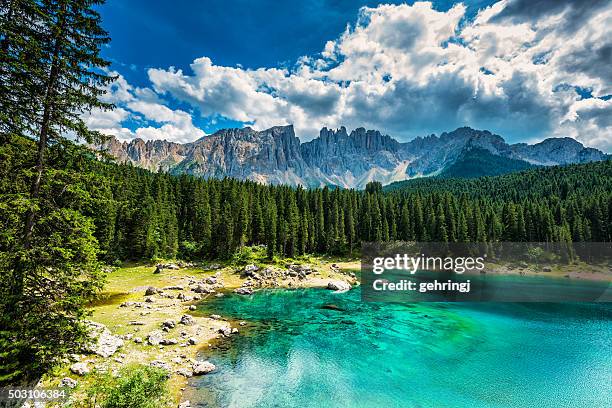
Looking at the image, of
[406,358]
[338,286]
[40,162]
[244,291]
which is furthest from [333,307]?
[40,162]

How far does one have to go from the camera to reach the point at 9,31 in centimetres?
1299

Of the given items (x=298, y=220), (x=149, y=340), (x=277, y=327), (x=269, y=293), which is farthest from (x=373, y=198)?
(x=149, y=340)

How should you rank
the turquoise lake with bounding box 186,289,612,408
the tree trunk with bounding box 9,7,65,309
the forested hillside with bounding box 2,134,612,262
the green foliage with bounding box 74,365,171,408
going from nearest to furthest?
the tree trunk with bounding box 9,7,65,309 < the green foliage with bounding box 74,365,171,408 < the turquoise lake with bounding box 186,289,612,408 < the forested hillside with bounding box 2,134,612,262

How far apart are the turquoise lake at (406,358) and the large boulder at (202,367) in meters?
0.69

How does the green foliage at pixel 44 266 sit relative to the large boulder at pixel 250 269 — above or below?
above

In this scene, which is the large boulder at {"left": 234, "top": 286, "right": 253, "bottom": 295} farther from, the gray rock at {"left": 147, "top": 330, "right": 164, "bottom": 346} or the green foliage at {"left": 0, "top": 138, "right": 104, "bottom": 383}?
the green foliage at {"left": 0, "top": 138, "right": 104, "bottom": 383}

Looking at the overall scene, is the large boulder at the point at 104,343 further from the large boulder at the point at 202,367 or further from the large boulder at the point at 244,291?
the large boulder at the point at 244,291

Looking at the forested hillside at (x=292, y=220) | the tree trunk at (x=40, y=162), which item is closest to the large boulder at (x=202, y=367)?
the tree trunk at (x=40, y=162)

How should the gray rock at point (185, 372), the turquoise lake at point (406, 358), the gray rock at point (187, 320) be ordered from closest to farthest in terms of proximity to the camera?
the turquoise lake at point (406, 358) → the gray rock at point (185, 372) → the gray rock at point (187, 320)

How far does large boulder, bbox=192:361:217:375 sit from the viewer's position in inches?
985

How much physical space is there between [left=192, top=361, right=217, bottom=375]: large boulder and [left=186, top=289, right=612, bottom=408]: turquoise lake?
69cm

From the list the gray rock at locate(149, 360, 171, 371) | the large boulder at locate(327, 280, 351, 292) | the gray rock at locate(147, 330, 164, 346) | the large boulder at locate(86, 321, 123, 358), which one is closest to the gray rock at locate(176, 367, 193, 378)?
the gray rock at locate(149, 360, 171, 371)

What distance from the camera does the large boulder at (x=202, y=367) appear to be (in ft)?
82.1

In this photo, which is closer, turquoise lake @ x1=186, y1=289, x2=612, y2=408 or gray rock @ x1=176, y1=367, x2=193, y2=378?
turquoise lake @ x1=186, y1=289, x2=612, y2=408
